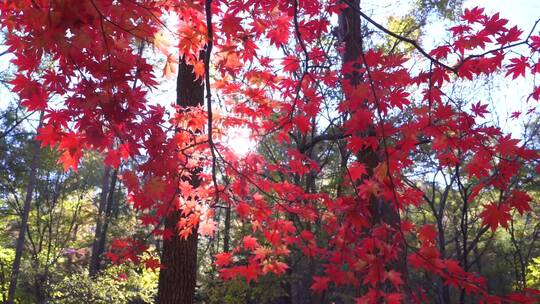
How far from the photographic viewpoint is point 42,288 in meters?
12.3

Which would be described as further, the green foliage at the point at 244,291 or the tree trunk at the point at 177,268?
the green foliage at the point at 244,291

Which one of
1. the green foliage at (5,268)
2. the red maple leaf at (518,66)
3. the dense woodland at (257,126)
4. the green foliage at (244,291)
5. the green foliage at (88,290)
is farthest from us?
the green foliage at (5,268)

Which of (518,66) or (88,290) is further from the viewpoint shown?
(88,290)

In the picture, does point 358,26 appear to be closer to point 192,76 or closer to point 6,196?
point 192,76

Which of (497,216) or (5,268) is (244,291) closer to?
(5,268)

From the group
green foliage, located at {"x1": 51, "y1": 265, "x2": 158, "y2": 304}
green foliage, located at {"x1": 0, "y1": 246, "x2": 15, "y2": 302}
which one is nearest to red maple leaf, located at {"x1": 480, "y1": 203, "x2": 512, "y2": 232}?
green foliage, located at {"x1": 51, "y1": 265, "x2": 158, "y2": 304}

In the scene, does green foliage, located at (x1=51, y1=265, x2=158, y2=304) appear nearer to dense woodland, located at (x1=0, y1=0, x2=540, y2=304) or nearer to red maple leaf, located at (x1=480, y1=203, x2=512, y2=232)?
dense woodland, located at (x1=0, y1=0, x2=540, y2=304)

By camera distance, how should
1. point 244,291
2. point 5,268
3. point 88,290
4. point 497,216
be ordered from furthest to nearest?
point 5,268 → point 244,291 → point 88,290 → point 497,216

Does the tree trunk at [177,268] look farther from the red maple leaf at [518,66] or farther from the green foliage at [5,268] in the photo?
the green foliage at [5,268]

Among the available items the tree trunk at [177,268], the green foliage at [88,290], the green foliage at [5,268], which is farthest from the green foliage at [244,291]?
the green foliage at [5,268]

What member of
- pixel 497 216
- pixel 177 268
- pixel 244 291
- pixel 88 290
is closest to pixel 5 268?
pixel 88 290

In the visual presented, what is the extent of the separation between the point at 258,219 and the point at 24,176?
1522cm

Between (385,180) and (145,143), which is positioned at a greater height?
(145,143)

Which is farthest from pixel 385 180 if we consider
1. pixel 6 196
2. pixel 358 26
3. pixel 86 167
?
pixel 86 167
